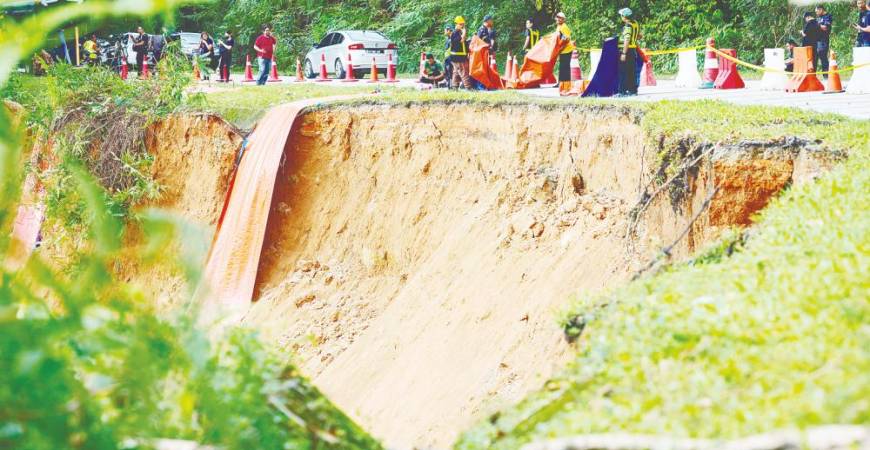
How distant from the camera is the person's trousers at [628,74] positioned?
16078mm

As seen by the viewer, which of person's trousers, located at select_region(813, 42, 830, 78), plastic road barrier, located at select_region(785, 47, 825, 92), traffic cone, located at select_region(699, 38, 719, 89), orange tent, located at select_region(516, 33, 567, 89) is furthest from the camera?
orange tent, located at select_region(516, 33, 567, 89)

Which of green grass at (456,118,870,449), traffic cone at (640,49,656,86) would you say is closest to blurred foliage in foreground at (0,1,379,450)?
green grass at (456,118,870,449)

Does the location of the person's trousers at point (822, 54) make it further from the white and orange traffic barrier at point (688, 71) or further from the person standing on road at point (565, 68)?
the person standing on road at point (565, 68)

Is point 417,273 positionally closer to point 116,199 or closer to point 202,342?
point 116,199

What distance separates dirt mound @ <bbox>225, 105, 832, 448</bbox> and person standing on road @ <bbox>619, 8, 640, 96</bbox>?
4.42 metres

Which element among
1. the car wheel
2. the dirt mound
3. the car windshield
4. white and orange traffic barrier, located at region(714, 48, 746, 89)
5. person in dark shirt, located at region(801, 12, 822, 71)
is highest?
the car windshield

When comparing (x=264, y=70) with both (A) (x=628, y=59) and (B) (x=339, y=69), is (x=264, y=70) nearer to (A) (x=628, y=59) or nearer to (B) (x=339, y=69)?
(B) (x=339, y=69)

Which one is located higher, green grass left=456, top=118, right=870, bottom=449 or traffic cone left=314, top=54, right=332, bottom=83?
traffic cone left=314, top=54, right=332, bottom=83

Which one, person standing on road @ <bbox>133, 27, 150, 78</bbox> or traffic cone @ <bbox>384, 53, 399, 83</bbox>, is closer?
traffic cone @ <bbox>384, 53, 399, 83</bbox>

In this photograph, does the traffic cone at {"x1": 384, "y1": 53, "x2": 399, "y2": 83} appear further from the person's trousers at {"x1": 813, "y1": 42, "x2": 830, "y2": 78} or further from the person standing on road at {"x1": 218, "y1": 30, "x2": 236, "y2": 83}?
the person's trousers at {"x1": 813, "y1": 42, "x2": 830, "y2": 78}

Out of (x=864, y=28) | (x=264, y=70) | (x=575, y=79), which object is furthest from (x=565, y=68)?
(x=264, y=70)

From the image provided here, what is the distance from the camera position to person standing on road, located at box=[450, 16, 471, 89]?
61.1 ft

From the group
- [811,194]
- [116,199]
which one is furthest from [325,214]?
[811,194]

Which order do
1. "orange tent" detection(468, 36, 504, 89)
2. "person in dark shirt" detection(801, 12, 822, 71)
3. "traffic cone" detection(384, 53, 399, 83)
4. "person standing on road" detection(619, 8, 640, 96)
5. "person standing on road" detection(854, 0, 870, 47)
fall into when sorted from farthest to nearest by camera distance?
"traffic cone" detection(384, 53, 399, 83)
"orange tent" detection(468, 36, 504, 89)
"person in dark shirt" detection(801, 12, 822, 71)
"person standing on road" detection(854, 0, 870, 47)
"person standing on road" detection(619, 8, 640, 96)
